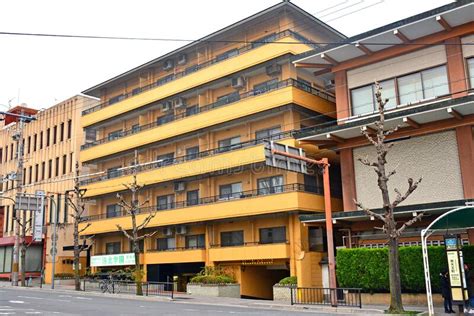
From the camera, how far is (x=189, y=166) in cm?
3875

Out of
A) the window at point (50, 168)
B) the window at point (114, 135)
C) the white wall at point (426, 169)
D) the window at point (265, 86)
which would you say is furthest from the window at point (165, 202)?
the white wall at point (426, 169)

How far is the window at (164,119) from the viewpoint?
42938mm

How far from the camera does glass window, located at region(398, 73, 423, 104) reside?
90.0ft

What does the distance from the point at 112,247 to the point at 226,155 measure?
17.3m

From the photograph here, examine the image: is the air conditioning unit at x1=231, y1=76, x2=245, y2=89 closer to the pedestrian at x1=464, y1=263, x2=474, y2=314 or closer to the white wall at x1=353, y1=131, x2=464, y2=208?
the white wall at x1=353, y1=131, x2=464, y2=208

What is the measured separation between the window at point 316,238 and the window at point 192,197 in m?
10.2

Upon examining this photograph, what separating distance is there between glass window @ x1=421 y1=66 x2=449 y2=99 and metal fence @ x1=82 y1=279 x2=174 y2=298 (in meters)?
19.1

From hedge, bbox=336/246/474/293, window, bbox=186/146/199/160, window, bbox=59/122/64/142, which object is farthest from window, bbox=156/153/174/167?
hedge, bbox=336/246/474/293

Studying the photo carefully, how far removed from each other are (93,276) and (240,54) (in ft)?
71.5

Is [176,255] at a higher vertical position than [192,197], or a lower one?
lower

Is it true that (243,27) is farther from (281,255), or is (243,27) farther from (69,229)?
(69,229)

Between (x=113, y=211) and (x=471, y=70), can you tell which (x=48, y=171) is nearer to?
(x=113, y=211)

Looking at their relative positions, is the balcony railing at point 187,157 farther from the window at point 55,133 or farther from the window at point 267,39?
the window at point 55,133

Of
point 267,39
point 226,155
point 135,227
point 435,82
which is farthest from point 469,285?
point 267,39
